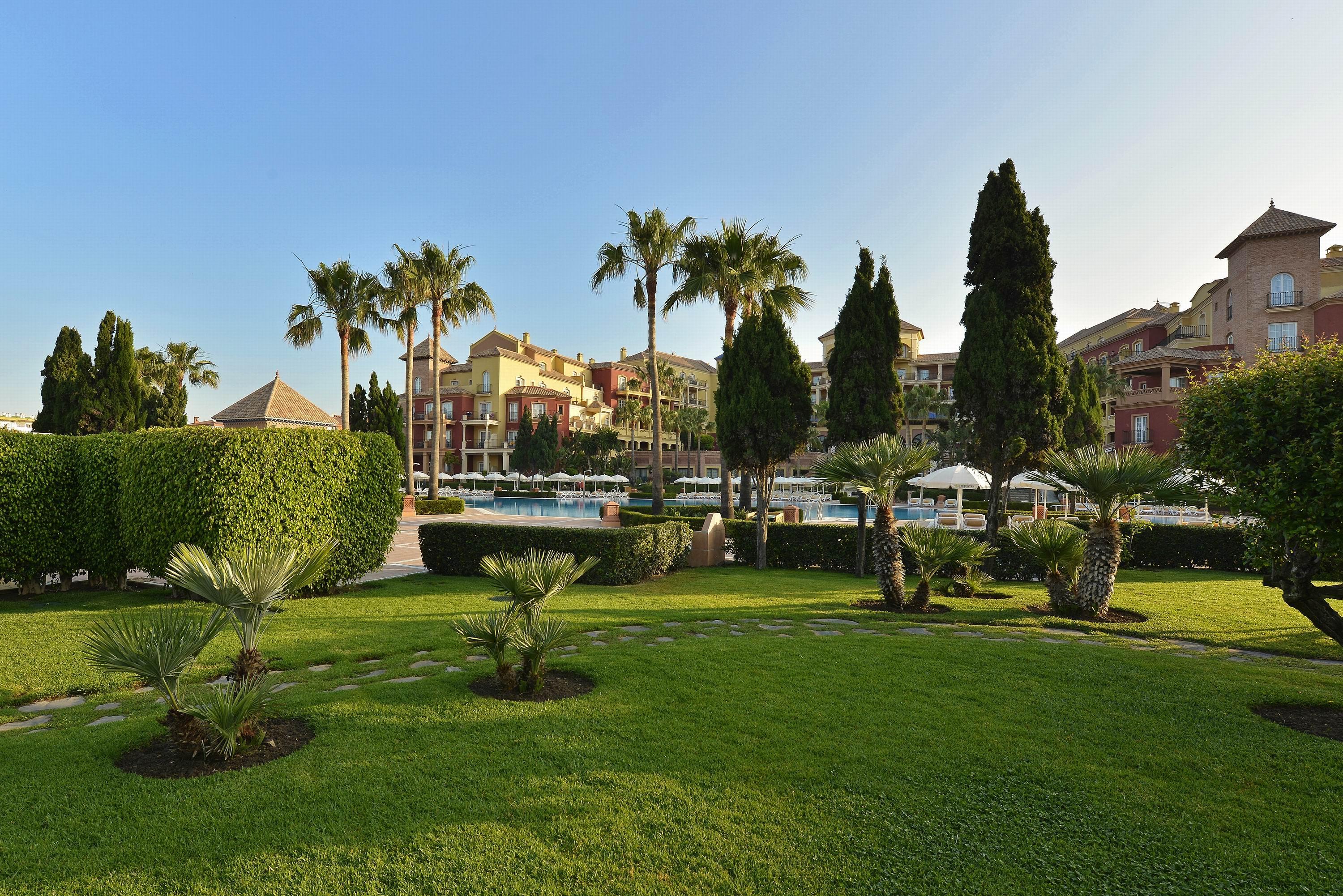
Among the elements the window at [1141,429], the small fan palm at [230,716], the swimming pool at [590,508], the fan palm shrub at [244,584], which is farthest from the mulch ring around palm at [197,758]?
the window at [1141,429]

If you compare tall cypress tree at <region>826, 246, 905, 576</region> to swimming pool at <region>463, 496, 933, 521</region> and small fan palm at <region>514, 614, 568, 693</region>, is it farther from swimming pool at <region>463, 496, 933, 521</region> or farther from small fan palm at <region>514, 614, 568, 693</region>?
swimming pool at <region>463, 496, 933, 521</region>

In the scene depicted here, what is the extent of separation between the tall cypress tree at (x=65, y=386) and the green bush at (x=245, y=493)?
45.8 ft

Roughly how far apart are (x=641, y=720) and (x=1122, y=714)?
361 centimetres

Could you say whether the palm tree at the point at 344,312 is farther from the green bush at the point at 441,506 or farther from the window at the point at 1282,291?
the window at the point at 1282,291

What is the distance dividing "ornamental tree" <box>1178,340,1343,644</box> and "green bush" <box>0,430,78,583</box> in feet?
45.8

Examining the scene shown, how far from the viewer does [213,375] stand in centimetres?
4669

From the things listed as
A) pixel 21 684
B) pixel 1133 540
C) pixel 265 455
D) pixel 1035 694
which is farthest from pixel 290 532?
pixel 1133 540

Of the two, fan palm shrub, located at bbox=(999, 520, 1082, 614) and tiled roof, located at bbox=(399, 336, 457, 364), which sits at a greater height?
tiled roof, located at bbox=(399, 336, 457, 364)

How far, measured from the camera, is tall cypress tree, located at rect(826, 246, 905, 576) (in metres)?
13.4

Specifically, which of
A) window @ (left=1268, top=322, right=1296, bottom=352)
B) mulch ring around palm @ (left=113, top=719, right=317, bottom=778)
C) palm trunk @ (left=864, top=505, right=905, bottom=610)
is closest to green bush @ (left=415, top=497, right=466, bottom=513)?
palm trunk @ (left=864, top=505, right=905, bottom=610)

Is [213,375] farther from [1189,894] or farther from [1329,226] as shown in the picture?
[1329,226]

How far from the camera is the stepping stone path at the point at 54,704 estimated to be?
16.8 feet

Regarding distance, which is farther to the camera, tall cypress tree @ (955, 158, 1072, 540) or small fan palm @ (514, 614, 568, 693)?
tall cypress tree @ (955, 158, 1072, 540)

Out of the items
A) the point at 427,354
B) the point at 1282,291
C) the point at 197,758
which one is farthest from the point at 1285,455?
the point at 427,354
